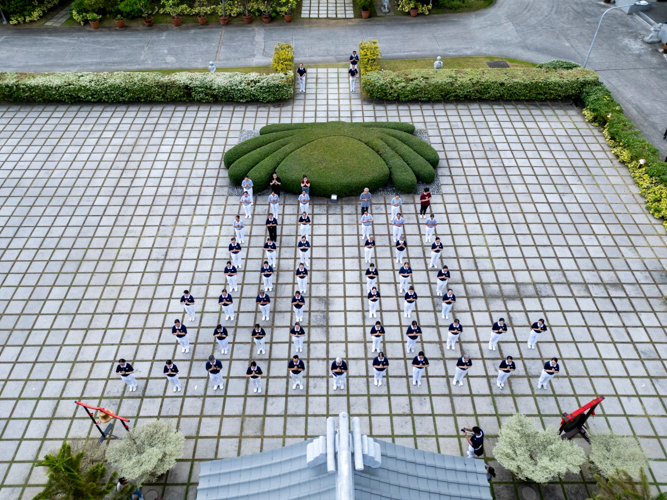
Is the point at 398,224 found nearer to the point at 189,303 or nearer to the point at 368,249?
the point at 368,249

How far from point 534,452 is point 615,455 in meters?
1.66

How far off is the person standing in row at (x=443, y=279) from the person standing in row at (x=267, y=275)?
485 centimetres

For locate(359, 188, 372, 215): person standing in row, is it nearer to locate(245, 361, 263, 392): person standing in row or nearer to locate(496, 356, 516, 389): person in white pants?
locate(496, 356, 516, 389): person in white pants

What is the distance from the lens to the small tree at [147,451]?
11.1 meters

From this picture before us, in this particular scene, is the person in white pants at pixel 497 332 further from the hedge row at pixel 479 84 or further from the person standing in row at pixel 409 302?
the hedge row at pixel 479 84

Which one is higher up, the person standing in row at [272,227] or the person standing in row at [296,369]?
the person standing in row at [272,227]

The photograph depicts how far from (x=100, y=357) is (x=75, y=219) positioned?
6.26 m

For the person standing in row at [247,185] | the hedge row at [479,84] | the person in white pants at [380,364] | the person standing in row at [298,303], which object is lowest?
the person in white pants at [380,364]

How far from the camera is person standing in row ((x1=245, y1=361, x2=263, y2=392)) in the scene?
13148 mm

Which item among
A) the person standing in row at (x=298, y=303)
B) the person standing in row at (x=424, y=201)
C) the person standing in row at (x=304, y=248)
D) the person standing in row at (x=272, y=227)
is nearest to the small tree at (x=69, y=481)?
the person standing in row at (x=298, y=303)

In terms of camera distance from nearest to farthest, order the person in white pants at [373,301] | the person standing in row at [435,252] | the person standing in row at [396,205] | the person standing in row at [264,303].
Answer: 1. the person standing in row at [264,303]
2. the person in white pants at [373,301]
3. the person standing in row at [435,252]
4. the person standing in row at [396,205]

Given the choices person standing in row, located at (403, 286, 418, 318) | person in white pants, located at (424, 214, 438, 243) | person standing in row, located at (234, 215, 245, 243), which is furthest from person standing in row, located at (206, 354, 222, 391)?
person in white pants, located at (424, 214, 438, 243)

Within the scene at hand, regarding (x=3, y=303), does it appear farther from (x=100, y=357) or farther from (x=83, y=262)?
(x=100, y=357)

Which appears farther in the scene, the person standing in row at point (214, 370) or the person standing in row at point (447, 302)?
the person standing in row at point (447, 302)
